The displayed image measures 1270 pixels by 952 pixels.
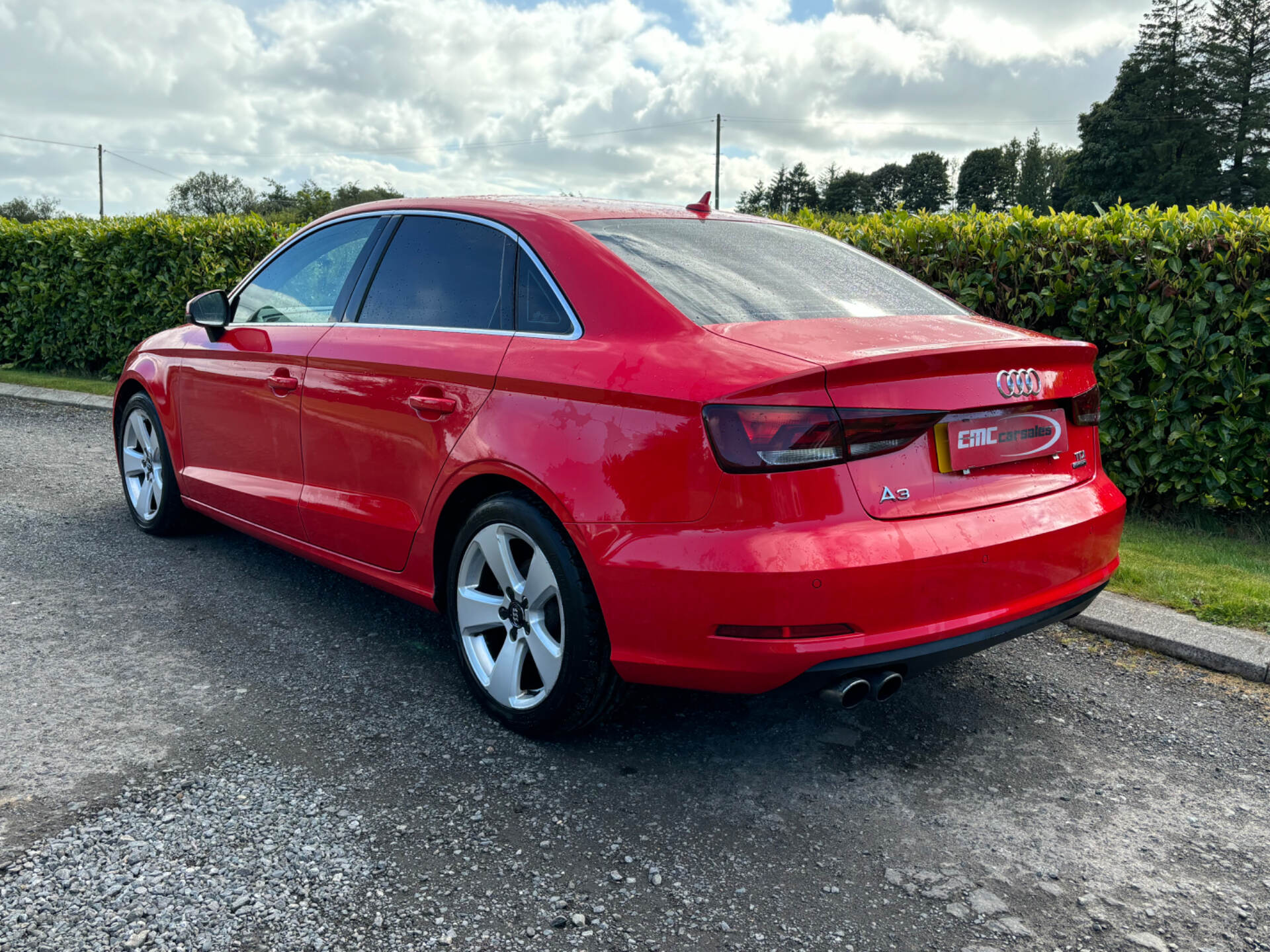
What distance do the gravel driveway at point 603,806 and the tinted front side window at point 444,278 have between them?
130cm

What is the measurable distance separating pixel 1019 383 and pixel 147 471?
14.9 feet

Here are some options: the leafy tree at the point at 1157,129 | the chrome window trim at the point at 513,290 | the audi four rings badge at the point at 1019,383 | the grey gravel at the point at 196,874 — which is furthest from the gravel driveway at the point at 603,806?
the leafy tree at the point at 1157,129

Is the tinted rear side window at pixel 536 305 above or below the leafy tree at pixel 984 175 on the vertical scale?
below

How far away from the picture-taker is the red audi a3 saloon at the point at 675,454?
8.45 ft

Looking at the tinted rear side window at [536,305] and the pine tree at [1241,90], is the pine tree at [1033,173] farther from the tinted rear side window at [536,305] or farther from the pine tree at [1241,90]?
the tinted rear side window at [536,305]

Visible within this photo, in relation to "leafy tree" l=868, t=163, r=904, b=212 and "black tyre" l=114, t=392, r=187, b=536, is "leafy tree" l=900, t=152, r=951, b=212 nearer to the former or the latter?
"leafy tree" l=868, t=163, r=904, b=212

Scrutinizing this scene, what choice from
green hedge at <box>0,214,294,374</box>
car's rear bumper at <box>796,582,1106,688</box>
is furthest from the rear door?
green hedge at <box>0,214,294,374</box>

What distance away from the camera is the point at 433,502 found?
11.2 ft

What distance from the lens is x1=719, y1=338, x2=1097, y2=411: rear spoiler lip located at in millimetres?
2549

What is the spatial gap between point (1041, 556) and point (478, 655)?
69.2 inches

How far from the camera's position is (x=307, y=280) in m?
4.39

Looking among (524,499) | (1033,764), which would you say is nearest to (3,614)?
(524,499)

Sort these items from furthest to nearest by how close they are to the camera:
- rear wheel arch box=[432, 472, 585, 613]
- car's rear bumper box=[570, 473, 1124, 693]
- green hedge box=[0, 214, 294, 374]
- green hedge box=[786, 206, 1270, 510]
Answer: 1. green hedge box=[0, 214, 294, 374]
2. green hedge box=[786, 206, 1270, 510]
3. rear wheel arch box=[432, 472, 585, 613]
4. car's rear bumper box=[570, 473, 1124, 693]

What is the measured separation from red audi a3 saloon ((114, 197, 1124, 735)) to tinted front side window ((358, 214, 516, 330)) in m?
0.01
